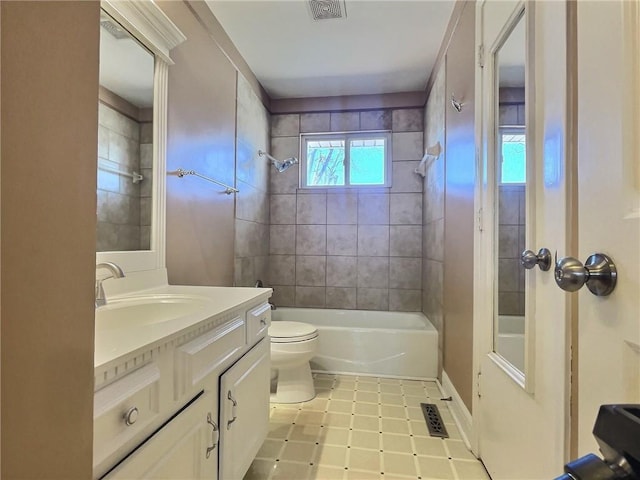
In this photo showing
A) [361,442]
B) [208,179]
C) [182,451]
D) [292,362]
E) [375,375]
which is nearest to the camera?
[182,451]

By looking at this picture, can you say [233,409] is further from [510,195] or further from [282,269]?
[282,269]

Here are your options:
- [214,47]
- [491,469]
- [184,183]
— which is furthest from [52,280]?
[214,47]

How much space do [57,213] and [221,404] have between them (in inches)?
33.9

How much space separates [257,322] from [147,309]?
425 mm

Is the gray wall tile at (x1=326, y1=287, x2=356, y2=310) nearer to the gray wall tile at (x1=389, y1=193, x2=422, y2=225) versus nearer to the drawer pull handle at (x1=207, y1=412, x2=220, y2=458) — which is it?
the gray wall tile at (x1=389, y1=193, x2=422, y2=225)

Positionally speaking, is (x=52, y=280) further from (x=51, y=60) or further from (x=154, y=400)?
(x=154, y=400)

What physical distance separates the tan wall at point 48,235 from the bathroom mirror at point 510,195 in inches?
46.4

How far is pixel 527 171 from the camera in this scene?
104 cm

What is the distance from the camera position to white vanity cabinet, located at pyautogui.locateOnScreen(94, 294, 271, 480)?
0.62 m

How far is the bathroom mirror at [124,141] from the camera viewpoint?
1295 millimetres

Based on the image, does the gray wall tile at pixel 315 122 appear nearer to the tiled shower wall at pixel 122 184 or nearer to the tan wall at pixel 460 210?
the tan wall at pixel 460 210

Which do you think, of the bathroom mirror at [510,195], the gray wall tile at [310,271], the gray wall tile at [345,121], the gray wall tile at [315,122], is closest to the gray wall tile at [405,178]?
the gray wall tile at [345,121]

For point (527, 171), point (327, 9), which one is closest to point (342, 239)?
point (327, 9)

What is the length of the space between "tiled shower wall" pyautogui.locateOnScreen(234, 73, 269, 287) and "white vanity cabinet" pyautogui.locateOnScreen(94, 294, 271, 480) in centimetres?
131
